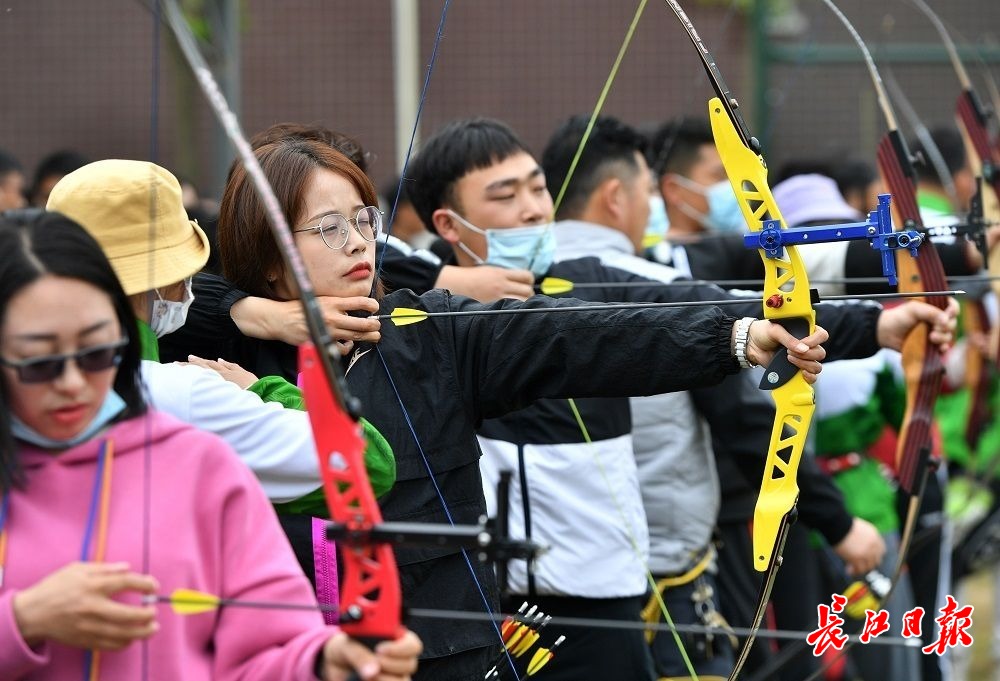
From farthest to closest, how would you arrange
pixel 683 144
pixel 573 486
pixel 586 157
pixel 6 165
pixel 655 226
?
pixel 6 165, pixel 683 144, pixel 655 226, pixel 586 157, pixel 573 486

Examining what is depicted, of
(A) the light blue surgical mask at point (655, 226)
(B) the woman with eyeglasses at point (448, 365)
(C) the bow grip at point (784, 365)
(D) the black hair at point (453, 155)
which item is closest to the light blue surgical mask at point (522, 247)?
(D) the black hair at point (453, 155)

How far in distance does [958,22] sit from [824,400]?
5.71 m

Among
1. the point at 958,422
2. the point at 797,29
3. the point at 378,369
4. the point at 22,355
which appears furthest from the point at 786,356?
the point at 797,29

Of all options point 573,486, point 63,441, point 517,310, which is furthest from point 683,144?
point 63,441

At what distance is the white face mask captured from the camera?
2.07m

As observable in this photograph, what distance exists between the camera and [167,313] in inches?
82.2

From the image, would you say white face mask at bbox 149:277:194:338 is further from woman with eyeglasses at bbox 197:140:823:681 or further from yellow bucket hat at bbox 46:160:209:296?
woman with eyeglasses at bbox 197:140:823:681

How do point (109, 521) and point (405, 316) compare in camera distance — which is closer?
point (109, 521)

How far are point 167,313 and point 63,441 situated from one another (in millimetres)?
419

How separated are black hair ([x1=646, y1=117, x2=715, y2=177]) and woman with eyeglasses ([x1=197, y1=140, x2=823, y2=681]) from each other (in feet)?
9.06

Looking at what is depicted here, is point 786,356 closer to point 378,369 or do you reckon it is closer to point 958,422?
point 378,369

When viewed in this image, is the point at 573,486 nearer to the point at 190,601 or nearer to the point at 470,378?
the point at 470,378

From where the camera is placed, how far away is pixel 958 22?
9328 millimetres

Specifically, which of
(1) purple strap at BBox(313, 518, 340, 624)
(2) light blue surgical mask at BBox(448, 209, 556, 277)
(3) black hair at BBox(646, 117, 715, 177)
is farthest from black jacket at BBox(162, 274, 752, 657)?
(3) black hair at BBox(646, 117, 715, 177)
